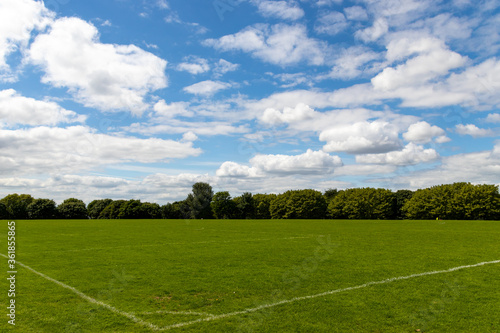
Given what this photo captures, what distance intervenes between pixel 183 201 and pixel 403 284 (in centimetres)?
11813

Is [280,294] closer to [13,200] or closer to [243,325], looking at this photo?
[243,325]

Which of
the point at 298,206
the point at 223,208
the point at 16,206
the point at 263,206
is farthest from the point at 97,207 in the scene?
the point at 298,206

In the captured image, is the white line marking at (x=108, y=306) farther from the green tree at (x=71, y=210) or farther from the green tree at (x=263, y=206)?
the green tree at (x=71, y=210)

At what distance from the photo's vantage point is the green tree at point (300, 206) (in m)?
104

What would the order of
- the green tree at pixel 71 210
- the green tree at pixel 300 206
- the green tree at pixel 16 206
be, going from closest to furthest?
the green tree at pixel 300 206
the green tree at pixel 16 206
the green tree at pixel 71 210

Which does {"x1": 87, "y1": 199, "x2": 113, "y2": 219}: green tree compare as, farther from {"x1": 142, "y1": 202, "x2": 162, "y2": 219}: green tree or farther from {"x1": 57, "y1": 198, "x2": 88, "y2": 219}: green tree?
{"x1": 142, "y1": 202, "x2": 162, "y2": 219}: green tree

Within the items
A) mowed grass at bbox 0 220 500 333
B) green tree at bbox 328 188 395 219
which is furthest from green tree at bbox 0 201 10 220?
mowed grass at bbox 0 220 500 333

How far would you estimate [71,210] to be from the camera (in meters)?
112

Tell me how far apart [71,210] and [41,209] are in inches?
341

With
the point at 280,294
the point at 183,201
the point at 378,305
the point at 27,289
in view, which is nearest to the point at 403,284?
the point at 378,305

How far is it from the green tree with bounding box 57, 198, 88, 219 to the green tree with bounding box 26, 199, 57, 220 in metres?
2.97

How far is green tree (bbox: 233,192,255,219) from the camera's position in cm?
11456

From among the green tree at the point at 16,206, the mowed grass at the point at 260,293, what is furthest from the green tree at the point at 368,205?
the green tree at the point at 16,206

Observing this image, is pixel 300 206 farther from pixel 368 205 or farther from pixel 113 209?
pixel 113 209
